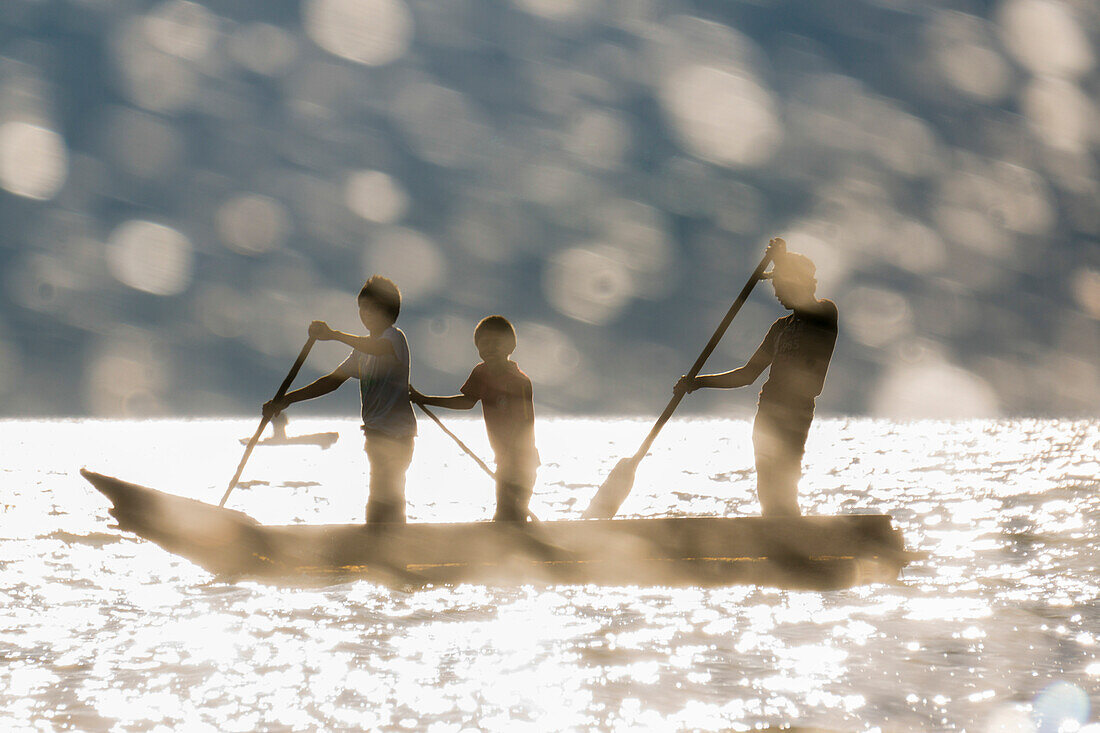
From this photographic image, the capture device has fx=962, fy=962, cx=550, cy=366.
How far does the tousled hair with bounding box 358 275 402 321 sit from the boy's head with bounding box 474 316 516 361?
747mm

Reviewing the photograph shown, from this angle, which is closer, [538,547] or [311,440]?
[538,547]

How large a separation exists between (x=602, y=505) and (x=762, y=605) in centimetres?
206

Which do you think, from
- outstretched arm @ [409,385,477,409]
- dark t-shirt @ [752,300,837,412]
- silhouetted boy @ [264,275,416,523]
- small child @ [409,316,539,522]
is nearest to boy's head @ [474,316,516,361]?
small child @ [409,316,539,522]

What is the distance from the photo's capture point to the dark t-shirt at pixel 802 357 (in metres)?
8.25

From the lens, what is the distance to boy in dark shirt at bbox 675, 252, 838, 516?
27.0 feet

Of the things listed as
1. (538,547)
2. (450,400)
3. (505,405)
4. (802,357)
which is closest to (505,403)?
(505,405)

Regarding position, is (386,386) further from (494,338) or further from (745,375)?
(745,375)

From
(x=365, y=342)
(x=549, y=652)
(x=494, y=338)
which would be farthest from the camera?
(x=494, y=338)

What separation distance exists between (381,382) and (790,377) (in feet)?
11.4

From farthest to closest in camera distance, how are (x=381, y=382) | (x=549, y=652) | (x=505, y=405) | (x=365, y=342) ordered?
(x=505, y=405) → (x=381, y=382) → (x=365, y=342) → (x=549, y=652)

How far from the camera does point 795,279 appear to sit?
8.19 metres

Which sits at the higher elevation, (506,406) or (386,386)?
(506,406)

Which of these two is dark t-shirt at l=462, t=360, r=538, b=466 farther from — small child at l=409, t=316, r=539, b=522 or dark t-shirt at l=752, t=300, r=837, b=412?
dark t-shirt at l=752, t=300, r=837, b=412

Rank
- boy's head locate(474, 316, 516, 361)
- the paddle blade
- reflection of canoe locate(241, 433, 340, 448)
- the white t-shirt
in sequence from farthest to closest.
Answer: reflection of canoe locate(241, 433, 340, 448), the paddle blade, boy's head locate(474, 316, 516, 361), the white t-shirt
